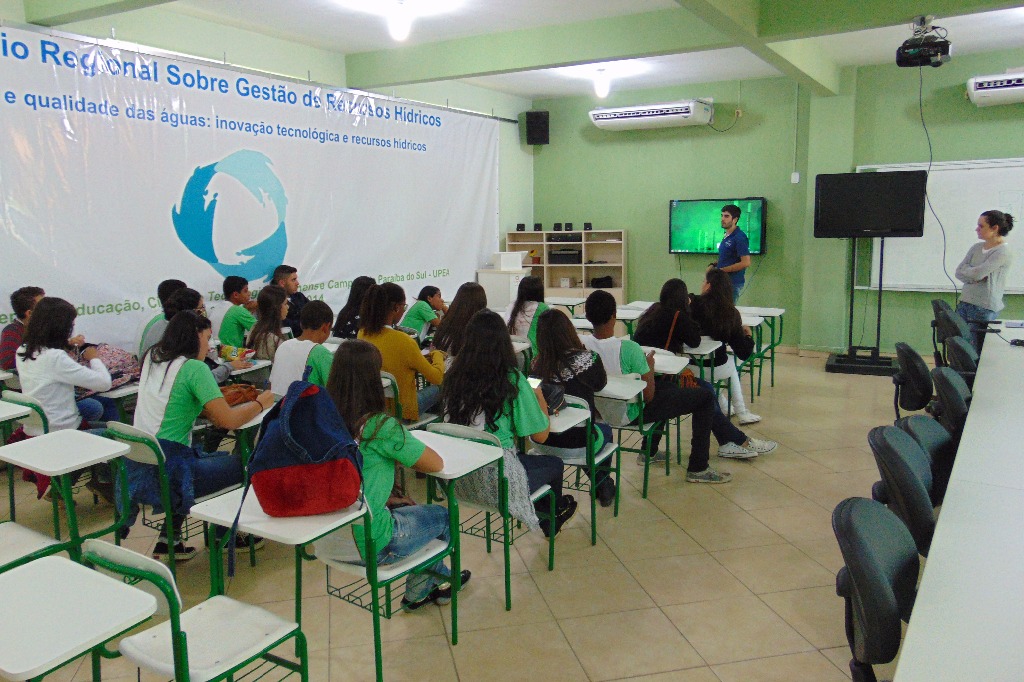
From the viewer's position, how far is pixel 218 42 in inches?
229

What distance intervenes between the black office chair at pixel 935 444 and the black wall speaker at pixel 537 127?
7203mm

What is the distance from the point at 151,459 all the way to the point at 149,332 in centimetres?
206

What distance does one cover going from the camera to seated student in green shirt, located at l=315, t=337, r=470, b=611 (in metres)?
2.45

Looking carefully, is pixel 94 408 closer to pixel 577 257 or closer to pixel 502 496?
pixel 502 496

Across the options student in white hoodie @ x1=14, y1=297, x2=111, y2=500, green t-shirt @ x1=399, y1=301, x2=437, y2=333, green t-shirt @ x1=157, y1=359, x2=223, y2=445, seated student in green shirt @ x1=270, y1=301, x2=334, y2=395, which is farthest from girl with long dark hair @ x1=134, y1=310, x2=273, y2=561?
green t-shirt @ x1=399, y1=301, x2=437, y2=333

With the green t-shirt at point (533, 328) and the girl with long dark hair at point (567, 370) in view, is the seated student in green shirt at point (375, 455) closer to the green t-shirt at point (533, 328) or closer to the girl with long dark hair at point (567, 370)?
the girl with long dark hair at point (567, 370)

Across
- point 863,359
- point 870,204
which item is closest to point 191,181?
point 870,204

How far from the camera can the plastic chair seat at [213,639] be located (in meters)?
1.86

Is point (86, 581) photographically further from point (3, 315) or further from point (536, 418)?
point (3, 315)

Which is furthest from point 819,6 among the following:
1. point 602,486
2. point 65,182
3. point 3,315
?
point 3,315

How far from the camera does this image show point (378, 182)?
7.27 metres

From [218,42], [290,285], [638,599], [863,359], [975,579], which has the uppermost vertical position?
[218,42]

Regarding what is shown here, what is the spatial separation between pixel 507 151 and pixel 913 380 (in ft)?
20.4

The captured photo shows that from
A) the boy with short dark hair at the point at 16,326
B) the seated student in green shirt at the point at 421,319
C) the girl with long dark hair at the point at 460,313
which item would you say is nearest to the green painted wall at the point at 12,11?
the boy with short dark hair at the point at 16,326
